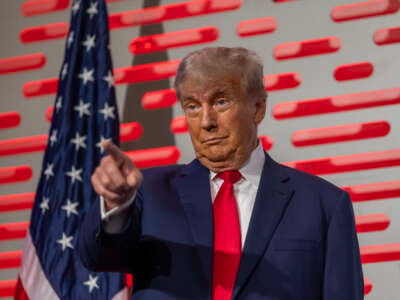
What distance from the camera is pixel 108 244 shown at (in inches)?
53.2

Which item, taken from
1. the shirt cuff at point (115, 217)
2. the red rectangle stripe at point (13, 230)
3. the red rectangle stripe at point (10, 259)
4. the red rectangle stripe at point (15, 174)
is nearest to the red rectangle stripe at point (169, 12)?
the red rectangle stripe at point (15, 174)

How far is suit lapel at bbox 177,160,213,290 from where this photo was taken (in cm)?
143

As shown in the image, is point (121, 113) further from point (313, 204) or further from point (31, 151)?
point (313, 204)

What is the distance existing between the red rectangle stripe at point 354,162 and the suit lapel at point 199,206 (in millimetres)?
1151

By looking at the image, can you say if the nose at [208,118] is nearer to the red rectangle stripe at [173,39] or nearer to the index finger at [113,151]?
the index finger at [113,151]

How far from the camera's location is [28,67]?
10.4 ft

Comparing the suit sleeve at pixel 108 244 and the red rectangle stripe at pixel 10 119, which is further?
the red rectangle stripe at pixel 10 119

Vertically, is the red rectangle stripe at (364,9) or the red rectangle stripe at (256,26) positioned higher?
the red rectangle stripe at (364,9)

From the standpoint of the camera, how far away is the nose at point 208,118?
154 cm

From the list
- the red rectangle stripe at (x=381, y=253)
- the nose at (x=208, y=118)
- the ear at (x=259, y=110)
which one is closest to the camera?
the nose at (x=208, y=118)

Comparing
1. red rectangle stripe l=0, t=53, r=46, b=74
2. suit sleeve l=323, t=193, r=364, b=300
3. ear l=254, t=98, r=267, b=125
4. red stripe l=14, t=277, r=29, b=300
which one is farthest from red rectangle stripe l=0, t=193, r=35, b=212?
suit sleeve l=323, t=193, r=364, b=300

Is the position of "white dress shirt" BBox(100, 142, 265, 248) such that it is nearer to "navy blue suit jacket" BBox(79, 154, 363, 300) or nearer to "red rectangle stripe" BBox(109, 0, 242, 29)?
"navy blue suit jacket" BBox(79, 154, 363, 300)

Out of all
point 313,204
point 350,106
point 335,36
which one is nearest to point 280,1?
point 335,36

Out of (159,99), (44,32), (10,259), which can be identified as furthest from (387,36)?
(10,259)
